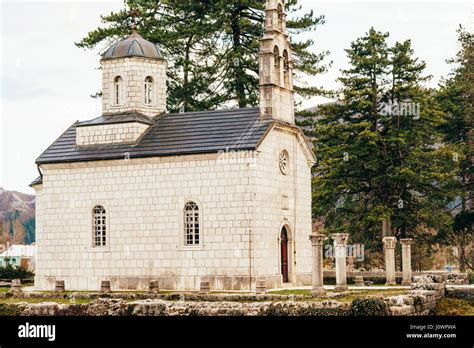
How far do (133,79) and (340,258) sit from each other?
14815 millimetres

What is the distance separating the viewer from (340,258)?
38.5 meters

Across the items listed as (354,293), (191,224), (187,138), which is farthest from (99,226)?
(354,293)

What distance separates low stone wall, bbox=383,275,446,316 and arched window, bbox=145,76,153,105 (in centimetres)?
1665

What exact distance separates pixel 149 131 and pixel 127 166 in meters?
2.24

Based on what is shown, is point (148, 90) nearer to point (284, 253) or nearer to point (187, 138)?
point (187, 138)

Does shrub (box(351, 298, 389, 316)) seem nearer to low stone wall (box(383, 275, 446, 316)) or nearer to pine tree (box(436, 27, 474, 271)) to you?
low stone wall (box(383, 275, 446, 316))

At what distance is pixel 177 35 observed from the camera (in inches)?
2249

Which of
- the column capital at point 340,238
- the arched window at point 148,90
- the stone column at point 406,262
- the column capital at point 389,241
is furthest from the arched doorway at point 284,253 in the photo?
the arched window at point 148,90

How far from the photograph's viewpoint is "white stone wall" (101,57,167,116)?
154 ft

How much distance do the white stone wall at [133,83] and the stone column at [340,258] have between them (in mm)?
13491

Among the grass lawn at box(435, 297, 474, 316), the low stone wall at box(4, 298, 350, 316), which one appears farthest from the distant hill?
Result: the grass lawn at box(435, 297, 474, 316)
